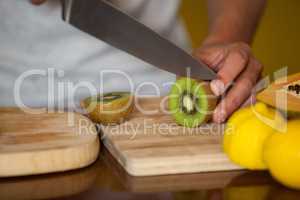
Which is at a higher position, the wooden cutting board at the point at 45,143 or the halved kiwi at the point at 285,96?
the halved kiwi at the point at 285,96

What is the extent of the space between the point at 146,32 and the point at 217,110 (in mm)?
206

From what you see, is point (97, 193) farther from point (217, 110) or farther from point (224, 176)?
point (217, 110)

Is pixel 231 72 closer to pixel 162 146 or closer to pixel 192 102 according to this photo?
pixel 192 102

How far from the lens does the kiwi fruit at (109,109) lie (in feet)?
3.05

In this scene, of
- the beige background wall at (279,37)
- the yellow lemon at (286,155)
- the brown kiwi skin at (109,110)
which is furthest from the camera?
the beige background wall at (279,37)

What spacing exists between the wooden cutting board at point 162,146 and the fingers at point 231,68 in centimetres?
7

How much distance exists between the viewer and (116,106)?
0.94m

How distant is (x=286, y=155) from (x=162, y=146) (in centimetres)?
21

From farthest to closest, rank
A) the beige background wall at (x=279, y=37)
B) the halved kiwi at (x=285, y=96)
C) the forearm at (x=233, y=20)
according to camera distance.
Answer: the beige background wall at (x=279, y=37) < the forearm at (x=233, y=20) < the halved kiwi at (x=285, y=96)

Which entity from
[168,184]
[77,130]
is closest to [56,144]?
[77,130]

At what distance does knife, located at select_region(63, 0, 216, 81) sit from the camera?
0.77m

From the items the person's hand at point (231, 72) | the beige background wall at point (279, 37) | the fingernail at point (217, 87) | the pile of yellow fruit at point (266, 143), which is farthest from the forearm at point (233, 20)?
the beige background wall at point (279, 37)

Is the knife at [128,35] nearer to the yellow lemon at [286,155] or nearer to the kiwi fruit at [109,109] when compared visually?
the kiwi fruit at [109,109]

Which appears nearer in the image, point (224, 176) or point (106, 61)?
point (224, 176)
